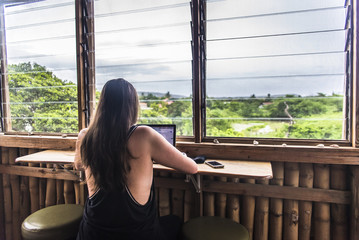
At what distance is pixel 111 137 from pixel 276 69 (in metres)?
1.89

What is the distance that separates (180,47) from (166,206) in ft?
5.97

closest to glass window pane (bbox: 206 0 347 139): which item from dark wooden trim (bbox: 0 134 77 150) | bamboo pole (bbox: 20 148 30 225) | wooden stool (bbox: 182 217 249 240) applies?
wooden stool (bbox: 182 217 249 240)

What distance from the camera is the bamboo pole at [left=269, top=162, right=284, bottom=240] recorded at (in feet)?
7.76

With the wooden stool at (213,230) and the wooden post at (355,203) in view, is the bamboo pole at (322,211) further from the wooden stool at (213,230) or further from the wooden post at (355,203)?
the wooden stool at (213,230)

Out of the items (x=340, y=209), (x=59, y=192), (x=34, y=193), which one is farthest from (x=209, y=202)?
(x=34, y=193)

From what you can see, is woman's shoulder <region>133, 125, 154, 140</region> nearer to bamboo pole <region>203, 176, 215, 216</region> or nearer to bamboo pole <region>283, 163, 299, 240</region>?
bamboo pole <region>203, 176, 215, 216</region>

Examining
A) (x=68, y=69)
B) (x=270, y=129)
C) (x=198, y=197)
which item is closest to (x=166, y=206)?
(x=198, y=197)

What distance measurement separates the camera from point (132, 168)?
1453 mm

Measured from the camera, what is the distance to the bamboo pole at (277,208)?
2365 mm

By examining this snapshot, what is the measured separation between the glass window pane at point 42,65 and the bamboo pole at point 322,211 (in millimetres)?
2859

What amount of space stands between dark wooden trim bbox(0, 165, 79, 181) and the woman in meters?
1.66

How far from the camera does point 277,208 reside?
2371mm

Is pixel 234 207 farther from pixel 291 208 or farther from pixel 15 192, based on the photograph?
pixel 15 192

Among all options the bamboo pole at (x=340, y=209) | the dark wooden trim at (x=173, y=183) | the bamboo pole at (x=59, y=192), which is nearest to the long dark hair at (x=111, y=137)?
A: the dark wooden trim at (x=173, y=183)
